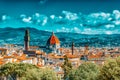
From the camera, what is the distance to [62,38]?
580 feet

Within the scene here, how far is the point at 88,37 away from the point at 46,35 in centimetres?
1391

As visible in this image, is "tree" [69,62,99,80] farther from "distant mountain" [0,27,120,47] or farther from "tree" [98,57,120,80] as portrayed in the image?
"distant mountain" [0,27,120,47]

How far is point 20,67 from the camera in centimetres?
4847

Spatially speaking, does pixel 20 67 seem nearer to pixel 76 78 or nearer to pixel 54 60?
pixel 76 78

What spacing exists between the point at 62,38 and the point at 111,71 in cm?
14692

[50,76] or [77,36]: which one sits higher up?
[77,36]

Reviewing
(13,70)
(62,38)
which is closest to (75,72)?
(13,70)

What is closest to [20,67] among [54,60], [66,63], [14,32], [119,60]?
[66,63]

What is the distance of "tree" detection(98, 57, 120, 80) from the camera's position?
2989 cm

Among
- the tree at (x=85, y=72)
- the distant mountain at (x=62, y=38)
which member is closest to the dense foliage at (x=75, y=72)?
the tree at (x=85, y=72)

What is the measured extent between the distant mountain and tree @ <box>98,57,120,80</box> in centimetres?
12597

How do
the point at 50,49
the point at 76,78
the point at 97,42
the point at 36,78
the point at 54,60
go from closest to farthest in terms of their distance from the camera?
the point at 36,78
the point at 76,78
the point at 54,60
the point at 50,49
the point at 97,42

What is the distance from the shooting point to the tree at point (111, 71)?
29891 millimetres

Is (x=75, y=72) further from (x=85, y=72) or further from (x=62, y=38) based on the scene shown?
(x=62, y=38)
